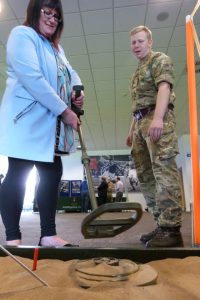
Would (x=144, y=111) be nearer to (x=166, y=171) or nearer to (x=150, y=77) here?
(x=150, y=77)

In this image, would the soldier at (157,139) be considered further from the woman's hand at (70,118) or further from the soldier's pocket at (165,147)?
the woman's hand at (70,118)

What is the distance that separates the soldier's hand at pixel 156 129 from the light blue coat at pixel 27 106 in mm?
496

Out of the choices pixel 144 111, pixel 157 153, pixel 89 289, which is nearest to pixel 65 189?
pixel 144 111

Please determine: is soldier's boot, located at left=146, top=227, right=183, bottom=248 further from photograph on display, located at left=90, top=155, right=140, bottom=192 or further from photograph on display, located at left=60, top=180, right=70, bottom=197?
photograph on display, located at left=90, top=155, right=140, bottom=192

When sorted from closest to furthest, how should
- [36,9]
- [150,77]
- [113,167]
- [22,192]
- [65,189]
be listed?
[22,192], [36,9], [150,77], [65,189], [113,167]

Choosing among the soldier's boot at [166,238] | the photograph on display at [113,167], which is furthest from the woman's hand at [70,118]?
the photograph on display at [113,167]

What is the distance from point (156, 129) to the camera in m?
1.39

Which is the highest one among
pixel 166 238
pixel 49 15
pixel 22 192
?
pixel 49 15

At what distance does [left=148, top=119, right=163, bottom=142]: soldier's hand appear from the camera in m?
1.39

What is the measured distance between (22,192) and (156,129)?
28.0 inches

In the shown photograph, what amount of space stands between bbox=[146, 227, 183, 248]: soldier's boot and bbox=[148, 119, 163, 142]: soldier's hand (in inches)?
17.8

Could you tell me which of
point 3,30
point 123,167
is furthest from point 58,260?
point 123,167

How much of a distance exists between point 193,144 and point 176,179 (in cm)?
20

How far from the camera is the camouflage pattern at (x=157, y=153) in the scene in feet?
4.50
